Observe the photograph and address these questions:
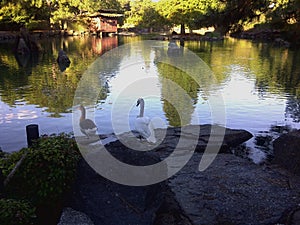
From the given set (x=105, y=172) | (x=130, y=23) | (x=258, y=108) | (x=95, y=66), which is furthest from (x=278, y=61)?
(x=130, y=23)

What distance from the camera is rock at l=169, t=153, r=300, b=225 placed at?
15.2 feet

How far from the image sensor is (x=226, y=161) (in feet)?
21.9

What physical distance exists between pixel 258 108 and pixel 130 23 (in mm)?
70395

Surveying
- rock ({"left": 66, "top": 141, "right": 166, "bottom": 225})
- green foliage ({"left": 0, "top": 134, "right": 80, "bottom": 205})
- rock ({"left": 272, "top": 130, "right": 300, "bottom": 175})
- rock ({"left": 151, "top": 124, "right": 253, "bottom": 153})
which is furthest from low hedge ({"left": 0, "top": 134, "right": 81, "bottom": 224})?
rock ({"left": 272, "top": 130, "right": 300, "bottom": 175})

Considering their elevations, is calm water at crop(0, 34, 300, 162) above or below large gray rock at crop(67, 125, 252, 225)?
below

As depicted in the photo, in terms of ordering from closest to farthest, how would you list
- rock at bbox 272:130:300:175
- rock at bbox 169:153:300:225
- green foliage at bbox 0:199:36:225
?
green foliage at bbox 0:199:36:225
rock at bbox 169:153:300:225
rock at bbox 272:130:300:175

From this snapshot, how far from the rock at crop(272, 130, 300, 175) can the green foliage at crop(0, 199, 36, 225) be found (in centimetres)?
468

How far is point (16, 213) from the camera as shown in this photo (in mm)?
3861

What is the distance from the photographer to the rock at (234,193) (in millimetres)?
4647

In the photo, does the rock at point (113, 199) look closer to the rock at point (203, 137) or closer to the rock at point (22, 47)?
the rock at point (203, 137)

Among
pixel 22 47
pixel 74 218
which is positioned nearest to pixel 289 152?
pixel 74 218

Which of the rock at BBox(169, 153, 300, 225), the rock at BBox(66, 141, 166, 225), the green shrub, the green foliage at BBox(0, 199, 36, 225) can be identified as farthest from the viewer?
the green shrub

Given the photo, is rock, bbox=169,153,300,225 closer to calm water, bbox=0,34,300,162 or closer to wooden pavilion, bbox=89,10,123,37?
calm water, bbox=0,34,300,162

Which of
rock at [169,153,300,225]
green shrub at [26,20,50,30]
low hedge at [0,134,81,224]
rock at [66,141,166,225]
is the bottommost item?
rock at [169,153,300,225]
